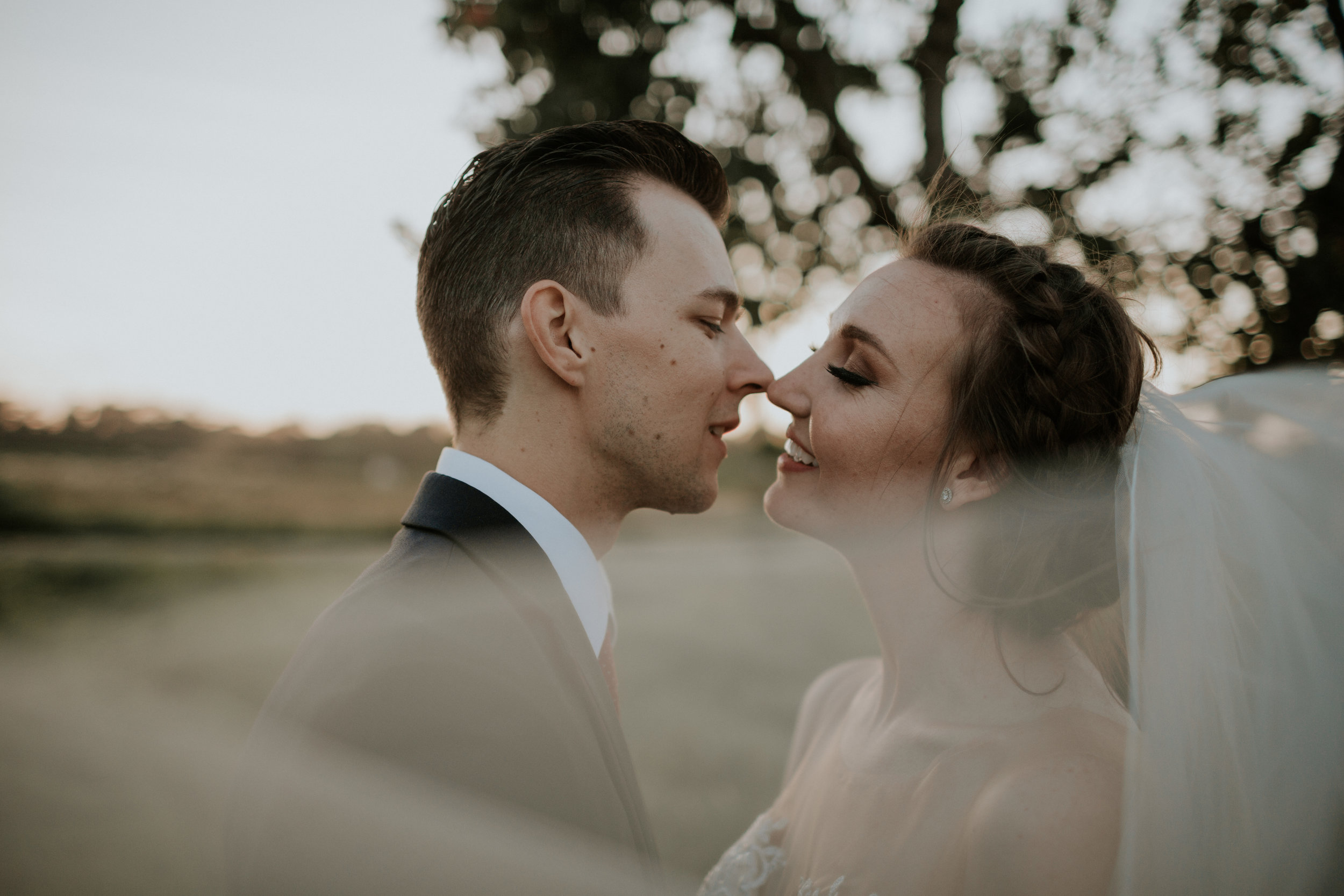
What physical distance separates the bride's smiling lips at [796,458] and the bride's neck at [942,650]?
312 millimetres

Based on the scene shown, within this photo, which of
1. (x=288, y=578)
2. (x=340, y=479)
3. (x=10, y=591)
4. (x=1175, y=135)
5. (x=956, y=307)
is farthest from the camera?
(x=288, y=578)

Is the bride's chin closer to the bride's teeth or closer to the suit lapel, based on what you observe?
the bride's teeth

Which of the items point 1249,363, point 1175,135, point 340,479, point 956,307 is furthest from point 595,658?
point 340,479

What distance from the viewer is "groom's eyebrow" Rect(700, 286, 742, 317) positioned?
2508 mm

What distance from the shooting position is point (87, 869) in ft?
17.2

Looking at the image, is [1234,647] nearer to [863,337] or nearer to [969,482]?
[969,482]

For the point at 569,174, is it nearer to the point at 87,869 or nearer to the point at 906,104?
the point at 906,104

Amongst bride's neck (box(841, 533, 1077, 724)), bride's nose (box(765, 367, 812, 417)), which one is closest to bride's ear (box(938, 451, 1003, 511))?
bride's neck (box(841, 533, 1077, 724))

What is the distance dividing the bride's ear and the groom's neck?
1097mm

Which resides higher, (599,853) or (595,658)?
(595,658)

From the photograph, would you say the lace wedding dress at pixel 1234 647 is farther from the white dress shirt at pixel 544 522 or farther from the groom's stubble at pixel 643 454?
the groom's stubble at pixel 643 454

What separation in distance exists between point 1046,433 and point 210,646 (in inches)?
415

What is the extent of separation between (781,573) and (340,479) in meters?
7.98

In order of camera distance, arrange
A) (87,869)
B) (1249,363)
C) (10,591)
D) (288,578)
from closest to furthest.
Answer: (1249,363) < (87,869) < (10,591) < (288,578)
